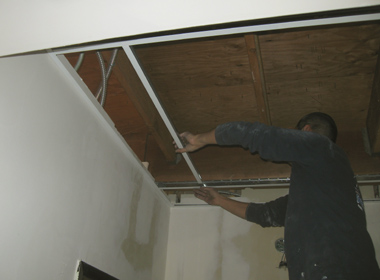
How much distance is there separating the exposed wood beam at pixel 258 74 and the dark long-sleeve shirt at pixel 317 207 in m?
0.38

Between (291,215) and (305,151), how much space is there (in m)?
0.30

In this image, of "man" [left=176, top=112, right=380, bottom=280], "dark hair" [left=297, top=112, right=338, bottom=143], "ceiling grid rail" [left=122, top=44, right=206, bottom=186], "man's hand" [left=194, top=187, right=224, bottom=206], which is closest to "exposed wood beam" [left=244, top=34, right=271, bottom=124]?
"dark hair" [left=297, top=112, right=338, bottom=143]

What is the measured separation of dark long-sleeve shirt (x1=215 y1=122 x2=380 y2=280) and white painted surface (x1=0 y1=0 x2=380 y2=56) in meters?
0.84

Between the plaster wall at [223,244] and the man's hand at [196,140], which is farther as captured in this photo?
the plaster wall at [223,244]

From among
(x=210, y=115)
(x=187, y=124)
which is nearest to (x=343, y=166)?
(x=210, y=115)

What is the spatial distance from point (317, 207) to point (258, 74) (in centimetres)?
78

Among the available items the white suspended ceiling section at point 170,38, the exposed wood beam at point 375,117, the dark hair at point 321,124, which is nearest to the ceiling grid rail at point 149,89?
the white suspended ceiling section at point 170,38

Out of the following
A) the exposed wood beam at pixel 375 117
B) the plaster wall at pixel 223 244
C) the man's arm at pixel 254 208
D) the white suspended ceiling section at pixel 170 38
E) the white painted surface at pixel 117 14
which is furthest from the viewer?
the plaster wall at pixel 223 244

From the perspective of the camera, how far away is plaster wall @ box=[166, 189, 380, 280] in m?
2.50

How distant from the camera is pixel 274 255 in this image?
2521 millimetres

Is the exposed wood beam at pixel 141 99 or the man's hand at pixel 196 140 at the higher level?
the exposed wood beam at pixel 141 99

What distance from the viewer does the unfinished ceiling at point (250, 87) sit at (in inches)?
76.0

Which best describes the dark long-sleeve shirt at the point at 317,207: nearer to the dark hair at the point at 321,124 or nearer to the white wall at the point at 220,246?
the dark hair at the point at 321,124

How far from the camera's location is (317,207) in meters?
1.53
